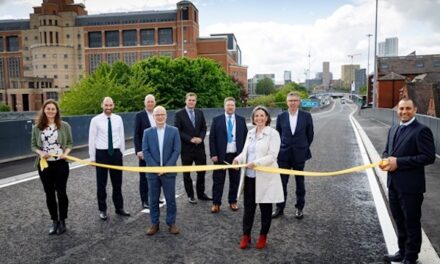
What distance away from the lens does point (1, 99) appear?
107 meters

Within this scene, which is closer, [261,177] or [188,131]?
[261,177]

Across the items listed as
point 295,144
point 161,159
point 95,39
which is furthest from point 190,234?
point 95,39

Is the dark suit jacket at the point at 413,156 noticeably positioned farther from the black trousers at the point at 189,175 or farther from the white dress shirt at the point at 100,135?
the white dress shirt at the point at 100,135

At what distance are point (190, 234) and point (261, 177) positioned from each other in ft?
4.53

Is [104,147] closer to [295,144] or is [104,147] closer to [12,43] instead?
[295,144]

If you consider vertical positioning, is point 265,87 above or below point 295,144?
above

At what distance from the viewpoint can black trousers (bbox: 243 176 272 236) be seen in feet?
15.8

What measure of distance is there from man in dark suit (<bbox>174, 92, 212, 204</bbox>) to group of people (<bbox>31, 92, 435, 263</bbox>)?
0.06ft

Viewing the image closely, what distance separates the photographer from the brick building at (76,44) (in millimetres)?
98250

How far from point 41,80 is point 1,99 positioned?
1622 cm

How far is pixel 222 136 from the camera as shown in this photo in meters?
6.65

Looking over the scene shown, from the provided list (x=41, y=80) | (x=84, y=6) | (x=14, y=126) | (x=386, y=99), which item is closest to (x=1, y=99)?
(x=41, y=80)

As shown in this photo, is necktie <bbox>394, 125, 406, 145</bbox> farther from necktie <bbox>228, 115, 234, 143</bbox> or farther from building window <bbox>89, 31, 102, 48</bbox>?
building window <bbox>89, 31, 102, 48</bbox>

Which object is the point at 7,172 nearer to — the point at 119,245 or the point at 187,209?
the point at 187,209
